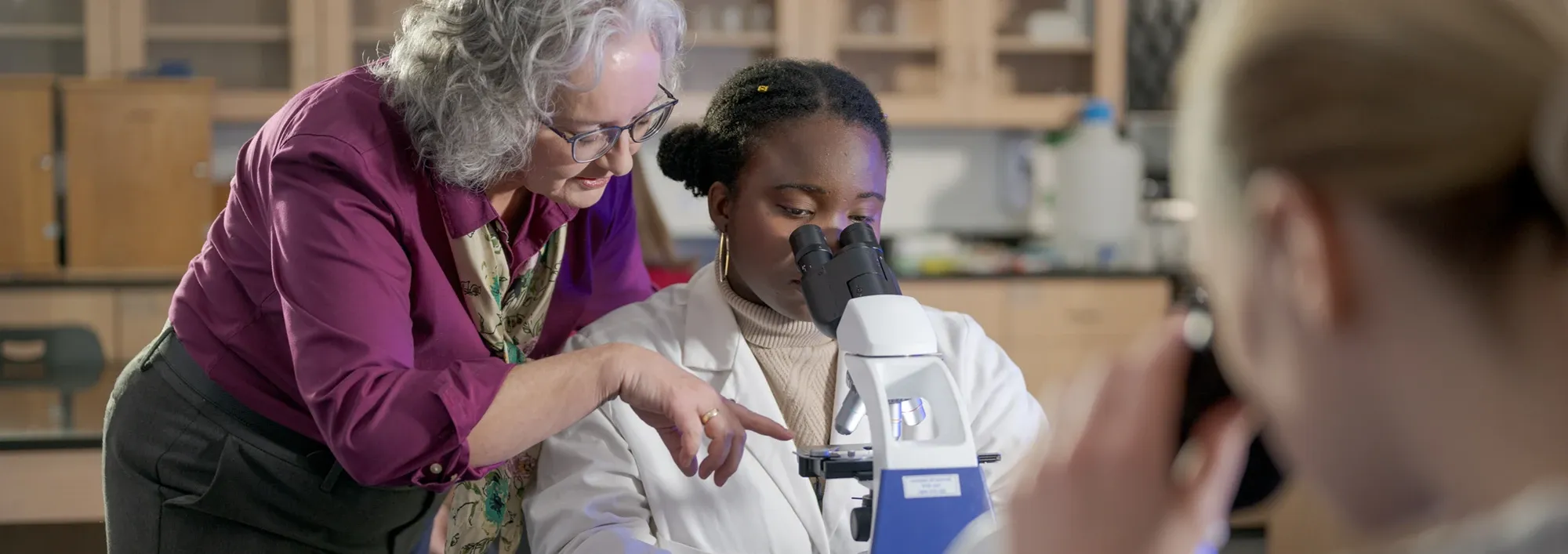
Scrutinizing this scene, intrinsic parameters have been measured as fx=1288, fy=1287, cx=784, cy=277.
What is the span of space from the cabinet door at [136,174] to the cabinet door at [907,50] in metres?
1.98

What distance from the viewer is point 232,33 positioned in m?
4.07

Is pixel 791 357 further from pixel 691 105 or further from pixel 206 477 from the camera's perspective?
pixel 691 105

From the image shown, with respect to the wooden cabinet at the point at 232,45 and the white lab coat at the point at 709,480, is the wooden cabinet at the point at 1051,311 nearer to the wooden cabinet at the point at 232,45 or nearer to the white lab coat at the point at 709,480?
the wooden cabinet at the point at 232,45

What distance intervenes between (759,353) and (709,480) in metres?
0.20

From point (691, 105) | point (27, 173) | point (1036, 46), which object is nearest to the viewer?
point (27, 173)

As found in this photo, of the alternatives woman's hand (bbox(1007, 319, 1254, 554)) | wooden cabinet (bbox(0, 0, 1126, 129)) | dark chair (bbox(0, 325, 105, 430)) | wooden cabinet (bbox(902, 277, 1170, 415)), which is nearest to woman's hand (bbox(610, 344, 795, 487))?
woman's hand (bbox(1007, 319, 1254, 554))

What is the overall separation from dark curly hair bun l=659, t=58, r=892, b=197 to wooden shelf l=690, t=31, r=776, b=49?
2726 millimetres

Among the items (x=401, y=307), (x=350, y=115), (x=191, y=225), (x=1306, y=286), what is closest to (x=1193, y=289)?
(x=1306, y=286)

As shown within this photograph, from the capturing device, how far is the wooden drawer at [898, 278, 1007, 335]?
3.97 m

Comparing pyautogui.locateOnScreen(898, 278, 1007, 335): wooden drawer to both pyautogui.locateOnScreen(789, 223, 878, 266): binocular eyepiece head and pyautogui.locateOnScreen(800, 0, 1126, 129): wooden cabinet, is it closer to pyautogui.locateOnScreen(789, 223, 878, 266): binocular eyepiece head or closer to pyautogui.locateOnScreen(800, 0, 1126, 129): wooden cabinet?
pyautogui.locateOnScreen(800, 0, 1126, 129): wooden cabinet

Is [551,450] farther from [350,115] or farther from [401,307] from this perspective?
[350,115]

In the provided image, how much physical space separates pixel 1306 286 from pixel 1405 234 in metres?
0.04

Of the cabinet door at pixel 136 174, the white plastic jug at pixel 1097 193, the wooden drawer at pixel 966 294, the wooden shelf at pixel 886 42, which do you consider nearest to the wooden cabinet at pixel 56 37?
the cabinet door at pixel 136 174

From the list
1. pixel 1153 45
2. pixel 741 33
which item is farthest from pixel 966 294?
pixel 1153 45
